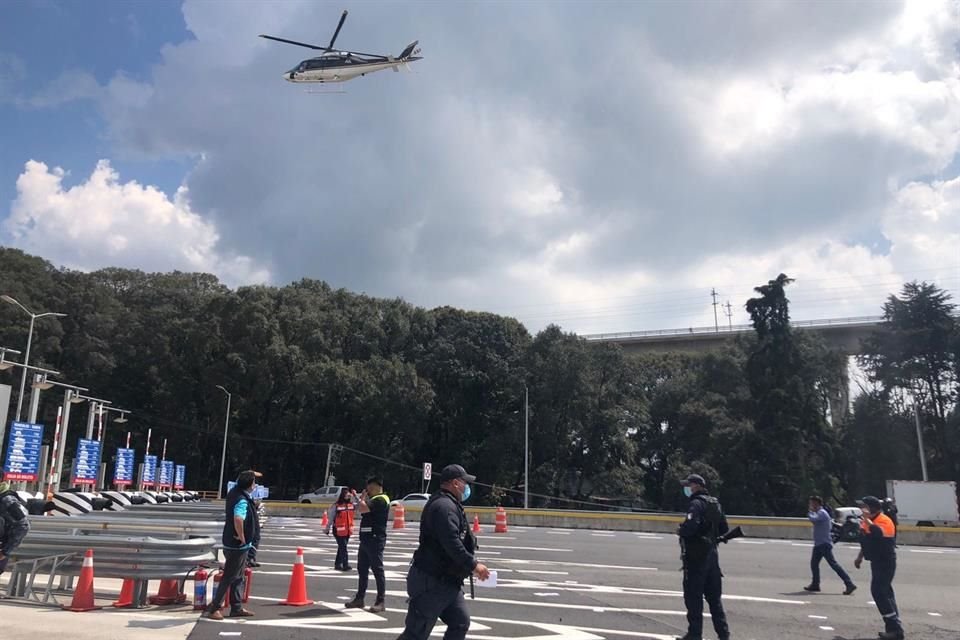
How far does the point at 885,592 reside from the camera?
29.6ft

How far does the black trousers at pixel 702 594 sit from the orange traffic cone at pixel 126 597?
707cm

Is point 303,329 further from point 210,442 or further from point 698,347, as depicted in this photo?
point 698,347

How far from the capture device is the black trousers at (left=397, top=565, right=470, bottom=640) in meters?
5.50

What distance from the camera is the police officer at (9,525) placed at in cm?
948

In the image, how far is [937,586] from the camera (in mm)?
14227

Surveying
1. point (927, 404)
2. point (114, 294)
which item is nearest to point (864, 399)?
point (927, 404)

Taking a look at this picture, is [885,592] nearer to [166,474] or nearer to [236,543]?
[236,543]

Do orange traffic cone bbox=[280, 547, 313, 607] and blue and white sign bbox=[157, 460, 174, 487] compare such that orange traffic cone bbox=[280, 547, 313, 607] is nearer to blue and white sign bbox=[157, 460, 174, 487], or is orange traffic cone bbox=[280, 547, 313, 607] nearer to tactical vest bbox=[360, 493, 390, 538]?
tactical vest bbox=[360, 493, 390, 538]

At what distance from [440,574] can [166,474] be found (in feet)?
146

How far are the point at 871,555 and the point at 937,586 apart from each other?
6.53 metres

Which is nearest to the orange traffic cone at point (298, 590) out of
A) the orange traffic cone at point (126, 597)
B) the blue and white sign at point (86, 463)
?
the orange traffic cone at point (126, 597)

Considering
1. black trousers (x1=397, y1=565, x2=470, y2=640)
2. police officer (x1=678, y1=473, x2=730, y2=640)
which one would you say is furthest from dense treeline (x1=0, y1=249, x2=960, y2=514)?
black trousers (x1=397, y1=565, x2=470, y2=640)

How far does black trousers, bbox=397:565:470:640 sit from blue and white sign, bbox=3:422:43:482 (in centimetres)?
2296

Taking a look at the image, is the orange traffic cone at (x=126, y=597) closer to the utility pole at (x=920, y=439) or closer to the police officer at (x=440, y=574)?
the police officer at (x=440, y=574)
